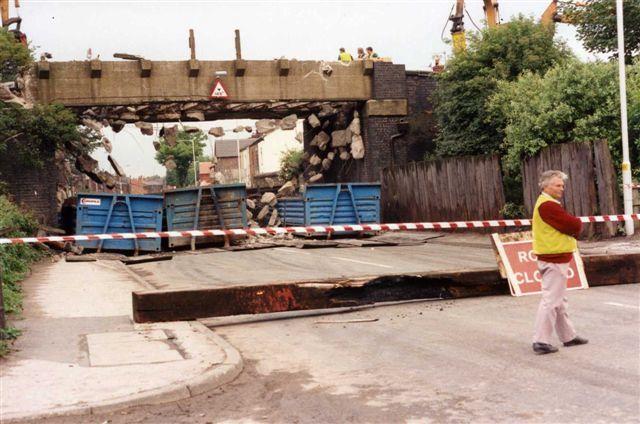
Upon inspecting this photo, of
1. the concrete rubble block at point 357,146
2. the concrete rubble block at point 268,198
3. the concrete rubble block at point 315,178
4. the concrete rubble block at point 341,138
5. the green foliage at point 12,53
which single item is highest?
the green foliage at point 12,53

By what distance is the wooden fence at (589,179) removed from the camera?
1869 centimetres

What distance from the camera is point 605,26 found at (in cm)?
3231

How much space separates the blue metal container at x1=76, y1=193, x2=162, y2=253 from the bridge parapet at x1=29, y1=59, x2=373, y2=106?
205 inches

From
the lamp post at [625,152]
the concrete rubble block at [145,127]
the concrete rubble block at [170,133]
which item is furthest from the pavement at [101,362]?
the concrete rubble block at [170,133]

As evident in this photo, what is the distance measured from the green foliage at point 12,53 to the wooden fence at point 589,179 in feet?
57.6

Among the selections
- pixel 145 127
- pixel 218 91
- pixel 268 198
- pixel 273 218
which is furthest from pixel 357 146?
pixel 145 127

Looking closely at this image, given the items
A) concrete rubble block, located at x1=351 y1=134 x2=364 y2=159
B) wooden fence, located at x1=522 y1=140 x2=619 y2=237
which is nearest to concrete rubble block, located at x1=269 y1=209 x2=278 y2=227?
concrete rubble block, located at x1=351 y1=134 x2=364 y2=159

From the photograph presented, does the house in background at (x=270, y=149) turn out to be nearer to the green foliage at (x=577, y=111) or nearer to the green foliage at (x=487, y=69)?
the green foliage at (x=487, y=69)

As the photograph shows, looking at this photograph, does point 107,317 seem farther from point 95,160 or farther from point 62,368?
point 95,160

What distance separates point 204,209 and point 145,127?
6.17m

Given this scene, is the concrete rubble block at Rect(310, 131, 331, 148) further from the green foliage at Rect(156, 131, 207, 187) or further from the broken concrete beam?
the green foliage at Rect(156, 131, 207, 187)

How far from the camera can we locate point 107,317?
10.1 m

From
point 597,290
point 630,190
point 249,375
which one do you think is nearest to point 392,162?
point 630,190

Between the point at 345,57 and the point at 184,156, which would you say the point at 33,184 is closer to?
the point at 345,57
